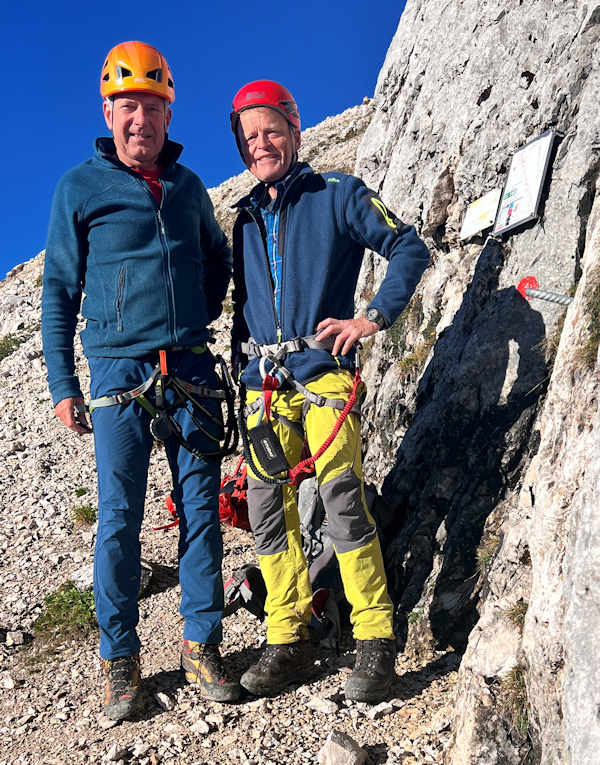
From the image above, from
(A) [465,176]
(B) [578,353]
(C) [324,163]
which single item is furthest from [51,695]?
(C) [324,163]

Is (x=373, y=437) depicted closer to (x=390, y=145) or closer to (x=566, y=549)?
(x=566, y=549)

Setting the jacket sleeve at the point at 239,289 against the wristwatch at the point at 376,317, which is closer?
Result: the wristwatch at the point at 376,317

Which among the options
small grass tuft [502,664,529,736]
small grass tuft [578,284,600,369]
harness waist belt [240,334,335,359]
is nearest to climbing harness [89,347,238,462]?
harness waist belt [240,334,335,359]

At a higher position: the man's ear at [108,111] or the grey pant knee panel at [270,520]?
the man's ear at [108,111]

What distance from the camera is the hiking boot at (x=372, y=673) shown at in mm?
4129

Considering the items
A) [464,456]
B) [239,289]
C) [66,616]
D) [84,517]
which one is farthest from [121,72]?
[84,517]

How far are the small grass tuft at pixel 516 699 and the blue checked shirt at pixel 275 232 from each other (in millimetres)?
2743

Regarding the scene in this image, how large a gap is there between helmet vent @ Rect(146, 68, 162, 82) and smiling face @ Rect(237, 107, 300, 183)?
68 cm

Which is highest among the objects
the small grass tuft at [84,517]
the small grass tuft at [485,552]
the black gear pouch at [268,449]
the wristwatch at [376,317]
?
the wristwatch at [376,317]

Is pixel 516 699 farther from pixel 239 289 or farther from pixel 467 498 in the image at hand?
pixel 239 289

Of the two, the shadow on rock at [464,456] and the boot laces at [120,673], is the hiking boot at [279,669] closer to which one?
the boot laces at [120,673]

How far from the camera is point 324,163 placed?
24.4 m

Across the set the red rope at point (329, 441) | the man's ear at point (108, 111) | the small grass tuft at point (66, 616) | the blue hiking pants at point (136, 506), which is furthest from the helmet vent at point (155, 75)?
the small grass tuft at point (66, 616)

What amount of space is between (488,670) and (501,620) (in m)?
0.31
